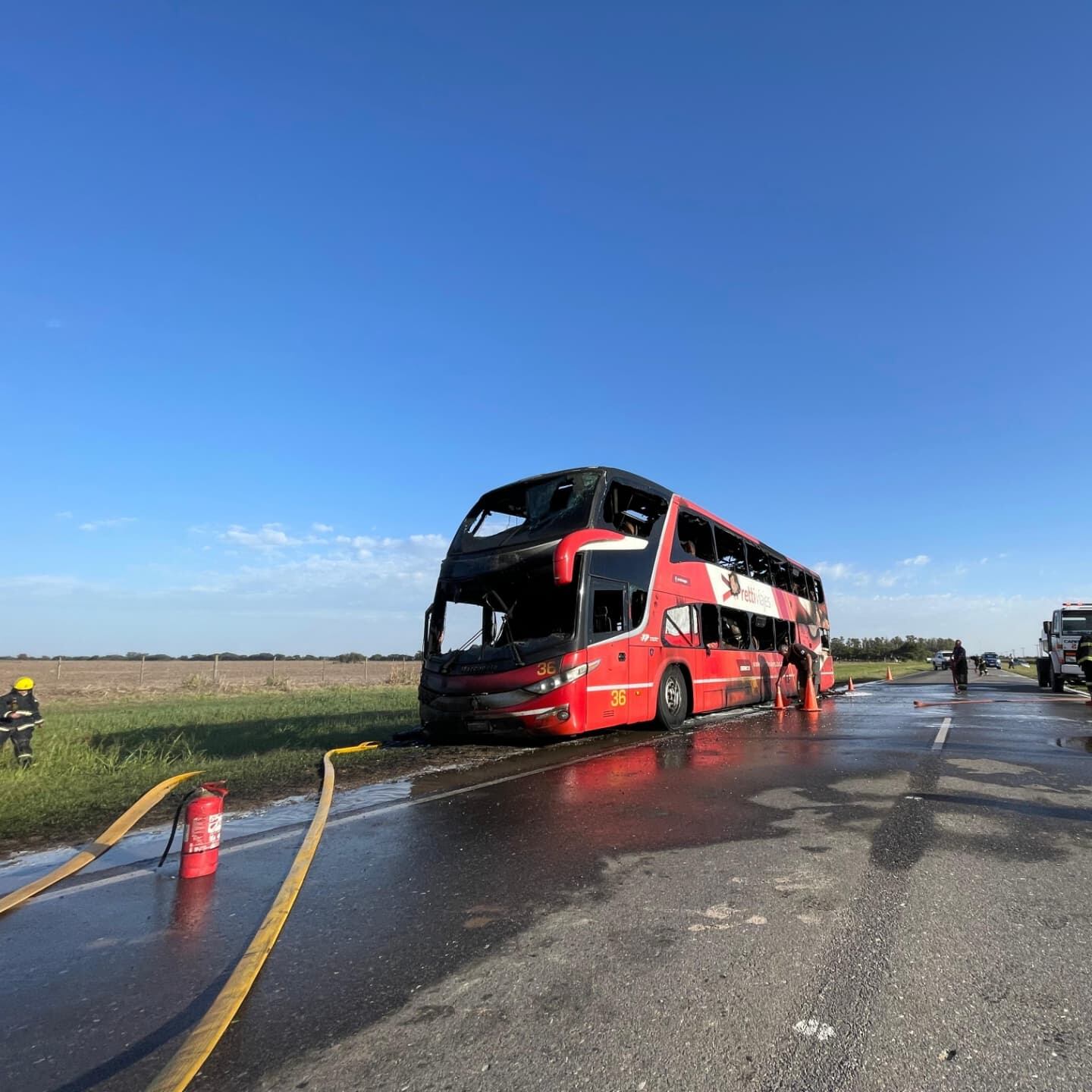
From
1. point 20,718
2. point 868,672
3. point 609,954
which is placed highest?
point 20,718

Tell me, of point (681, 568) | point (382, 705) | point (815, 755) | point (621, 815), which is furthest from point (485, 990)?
point (382, 705)

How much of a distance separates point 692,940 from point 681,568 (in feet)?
30.5

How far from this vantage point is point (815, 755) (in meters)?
8.56

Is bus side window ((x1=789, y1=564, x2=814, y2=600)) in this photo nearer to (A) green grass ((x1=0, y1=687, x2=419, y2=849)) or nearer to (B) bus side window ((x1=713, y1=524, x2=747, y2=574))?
(B) bus side window ((x1=713, y1=524, x2=747, y2=574))

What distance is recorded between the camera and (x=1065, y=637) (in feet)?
72.5

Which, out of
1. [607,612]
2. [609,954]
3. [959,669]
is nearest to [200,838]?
[609,954]

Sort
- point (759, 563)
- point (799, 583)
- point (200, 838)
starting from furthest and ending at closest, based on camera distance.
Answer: point (799, 583) < point (759, 563) < point (200, 838)

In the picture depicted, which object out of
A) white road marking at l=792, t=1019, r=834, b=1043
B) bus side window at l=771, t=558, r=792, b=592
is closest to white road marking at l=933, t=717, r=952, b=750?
bus side window at l=771, t=558, r=792, b=592

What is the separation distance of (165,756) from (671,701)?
778cm

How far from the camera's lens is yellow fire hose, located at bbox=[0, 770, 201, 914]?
408cm

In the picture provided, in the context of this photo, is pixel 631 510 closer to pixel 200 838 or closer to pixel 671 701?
pixel 671 701

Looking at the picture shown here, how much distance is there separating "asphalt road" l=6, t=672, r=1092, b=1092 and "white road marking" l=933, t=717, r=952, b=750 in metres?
3.17

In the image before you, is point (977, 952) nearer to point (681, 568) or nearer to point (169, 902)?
point (169, 902)

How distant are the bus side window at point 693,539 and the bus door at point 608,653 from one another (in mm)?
2163
